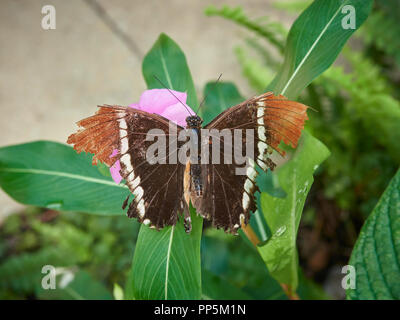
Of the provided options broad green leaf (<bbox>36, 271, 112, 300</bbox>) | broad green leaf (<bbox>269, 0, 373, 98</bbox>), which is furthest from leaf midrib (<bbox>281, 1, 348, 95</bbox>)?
broad green leaf (<bbox>36, 271, 112, 300</bbox>)

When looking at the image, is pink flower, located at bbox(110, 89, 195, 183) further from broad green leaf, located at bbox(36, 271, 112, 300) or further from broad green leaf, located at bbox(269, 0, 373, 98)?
broad green leaf, located at bbox(36, 271, 112, 300)

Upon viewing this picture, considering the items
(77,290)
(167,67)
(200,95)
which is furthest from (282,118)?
(200,95)

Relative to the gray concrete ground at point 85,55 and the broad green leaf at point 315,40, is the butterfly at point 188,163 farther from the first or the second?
the gray concrete ground at point 85,55

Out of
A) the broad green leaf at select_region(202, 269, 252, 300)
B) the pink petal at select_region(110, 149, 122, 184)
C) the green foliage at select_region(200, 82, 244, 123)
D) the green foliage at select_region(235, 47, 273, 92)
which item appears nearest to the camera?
the pink petal at select_region(110, 149, 122, 184)

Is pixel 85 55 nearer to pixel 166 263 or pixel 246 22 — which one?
pixel 246 22

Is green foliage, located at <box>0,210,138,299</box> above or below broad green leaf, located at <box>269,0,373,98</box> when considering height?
below

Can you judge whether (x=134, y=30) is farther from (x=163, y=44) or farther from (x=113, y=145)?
(x=113, y=145)

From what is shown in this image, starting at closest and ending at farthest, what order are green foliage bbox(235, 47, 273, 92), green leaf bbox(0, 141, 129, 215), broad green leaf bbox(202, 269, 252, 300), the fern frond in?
green leaf bbox(0, 141, 129, 215) < broad green leaf bbox(202, 269, 252, 300) < the fern frond < green foliage bbox(235, 47, 273, 92)
